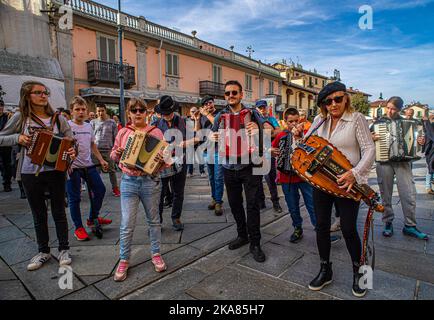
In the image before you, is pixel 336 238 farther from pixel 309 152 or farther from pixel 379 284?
pixel 309 152

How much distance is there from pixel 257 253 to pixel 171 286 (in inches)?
42.1

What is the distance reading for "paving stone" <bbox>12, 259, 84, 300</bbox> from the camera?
252cm

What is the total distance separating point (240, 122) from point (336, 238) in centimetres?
211

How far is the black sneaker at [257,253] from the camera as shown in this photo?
10.1 feet

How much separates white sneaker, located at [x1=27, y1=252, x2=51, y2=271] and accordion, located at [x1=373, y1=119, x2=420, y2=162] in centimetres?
451

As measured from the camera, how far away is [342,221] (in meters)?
2.45

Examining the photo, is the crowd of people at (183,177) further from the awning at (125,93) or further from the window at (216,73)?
the window at (216,73)

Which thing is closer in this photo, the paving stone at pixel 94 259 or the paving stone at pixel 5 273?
the paving stone at pixel 5 273

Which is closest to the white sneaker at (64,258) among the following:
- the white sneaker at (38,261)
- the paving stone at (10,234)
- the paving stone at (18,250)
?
the white sneaker at (38,261)

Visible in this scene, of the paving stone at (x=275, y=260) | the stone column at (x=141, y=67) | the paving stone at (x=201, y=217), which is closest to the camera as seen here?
the paving stone at (x=275, y=260)

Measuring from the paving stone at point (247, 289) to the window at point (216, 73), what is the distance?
73.6ft

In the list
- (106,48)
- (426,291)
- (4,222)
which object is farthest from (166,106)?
(106,48)
